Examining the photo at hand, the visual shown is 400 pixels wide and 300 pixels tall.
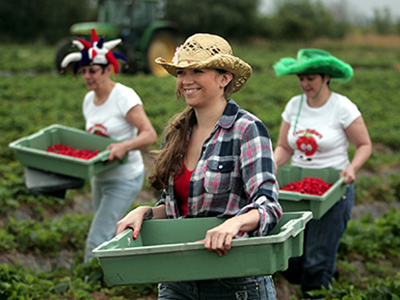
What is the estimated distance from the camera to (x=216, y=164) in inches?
80.9

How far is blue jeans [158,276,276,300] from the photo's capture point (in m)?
2.09

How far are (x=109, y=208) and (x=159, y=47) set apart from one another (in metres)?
13.5

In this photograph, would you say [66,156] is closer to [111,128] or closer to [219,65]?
[111,128]

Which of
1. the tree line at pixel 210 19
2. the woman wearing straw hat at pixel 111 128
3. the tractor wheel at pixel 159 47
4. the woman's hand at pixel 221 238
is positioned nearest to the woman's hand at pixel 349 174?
the woman wearing straw hat at pixel 111 128

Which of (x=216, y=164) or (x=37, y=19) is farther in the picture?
(x=37, y=19)

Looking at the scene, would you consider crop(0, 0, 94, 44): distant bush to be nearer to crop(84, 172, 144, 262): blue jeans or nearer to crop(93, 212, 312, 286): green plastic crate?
crop(84, 172, 144, 262): blue jeans

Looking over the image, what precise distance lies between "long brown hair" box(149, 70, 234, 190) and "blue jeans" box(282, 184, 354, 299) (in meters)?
1.68

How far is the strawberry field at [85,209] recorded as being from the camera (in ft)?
12.0

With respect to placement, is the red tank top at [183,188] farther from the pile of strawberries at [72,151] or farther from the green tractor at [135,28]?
the green tractor at [135,28]

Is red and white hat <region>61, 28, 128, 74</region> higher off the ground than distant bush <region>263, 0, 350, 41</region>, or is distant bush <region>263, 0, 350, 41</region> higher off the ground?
red and white hat <region>61, 28, 128, 74</region>

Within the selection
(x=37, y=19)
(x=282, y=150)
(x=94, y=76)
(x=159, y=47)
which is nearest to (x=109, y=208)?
(x=94, y=76)

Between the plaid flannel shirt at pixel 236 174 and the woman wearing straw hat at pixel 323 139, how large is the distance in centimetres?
168

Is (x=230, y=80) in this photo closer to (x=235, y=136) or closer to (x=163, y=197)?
(x=235, y=136)

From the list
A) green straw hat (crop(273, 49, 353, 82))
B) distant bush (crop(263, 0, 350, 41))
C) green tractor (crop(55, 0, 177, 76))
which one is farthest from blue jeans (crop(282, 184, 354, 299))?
distant bush (crop(263, 0, 350, 41))
